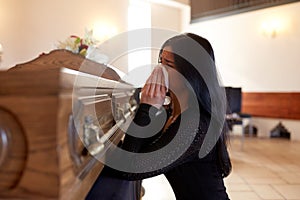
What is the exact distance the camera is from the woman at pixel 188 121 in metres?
0.82

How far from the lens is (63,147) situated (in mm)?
368

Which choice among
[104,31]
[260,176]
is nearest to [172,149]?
[260,176]

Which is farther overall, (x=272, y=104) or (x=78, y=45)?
(x=272, y=104)

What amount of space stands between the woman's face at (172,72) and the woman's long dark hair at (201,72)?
0.04 feet

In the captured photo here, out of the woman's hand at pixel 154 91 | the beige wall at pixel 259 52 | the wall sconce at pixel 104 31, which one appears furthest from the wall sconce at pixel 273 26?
the woman's hand at pixel 154 91

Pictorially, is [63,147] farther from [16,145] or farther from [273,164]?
[273,164]

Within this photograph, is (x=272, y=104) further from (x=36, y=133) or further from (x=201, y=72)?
(x=36, y=133)

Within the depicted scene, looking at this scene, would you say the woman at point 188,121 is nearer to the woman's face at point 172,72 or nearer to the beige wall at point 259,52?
the woman's face at point 172,72

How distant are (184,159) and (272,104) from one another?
5.61 metres

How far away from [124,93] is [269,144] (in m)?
4.74

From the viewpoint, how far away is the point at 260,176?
3355 millimetres

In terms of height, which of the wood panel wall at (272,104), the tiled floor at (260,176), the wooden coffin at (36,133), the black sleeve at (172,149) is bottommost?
the tiled floor at (260,176)

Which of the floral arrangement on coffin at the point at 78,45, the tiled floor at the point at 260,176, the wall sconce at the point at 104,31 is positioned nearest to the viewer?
the floral arrangement on coffin at the point at 78,45

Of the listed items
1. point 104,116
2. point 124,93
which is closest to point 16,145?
point 104,116
